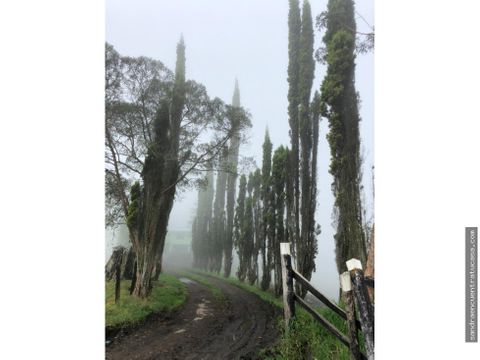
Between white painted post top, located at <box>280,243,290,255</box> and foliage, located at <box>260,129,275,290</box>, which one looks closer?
white painted post top, located at <box>280,243,290,255</box>

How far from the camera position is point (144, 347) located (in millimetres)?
3562

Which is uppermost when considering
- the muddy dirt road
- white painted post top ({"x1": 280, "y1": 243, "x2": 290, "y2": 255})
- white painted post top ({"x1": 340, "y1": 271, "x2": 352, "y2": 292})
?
white painted post top ({"x1": 280, "y1": 243, "x2": 290, "y2": 255})

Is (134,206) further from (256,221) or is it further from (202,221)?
(256,221)

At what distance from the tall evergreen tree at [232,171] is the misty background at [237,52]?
0.21 feet

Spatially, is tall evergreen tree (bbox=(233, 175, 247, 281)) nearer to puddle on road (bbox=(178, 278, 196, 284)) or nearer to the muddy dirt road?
the muddy dirt road

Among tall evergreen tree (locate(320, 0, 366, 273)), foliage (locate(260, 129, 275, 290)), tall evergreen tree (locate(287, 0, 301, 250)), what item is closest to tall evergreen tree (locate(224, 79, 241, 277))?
foliage (locate(260, 129, 275, 290))

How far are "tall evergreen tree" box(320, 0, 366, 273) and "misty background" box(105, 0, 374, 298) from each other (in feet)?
0.21

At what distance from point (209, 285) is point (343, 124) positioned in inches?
70.3

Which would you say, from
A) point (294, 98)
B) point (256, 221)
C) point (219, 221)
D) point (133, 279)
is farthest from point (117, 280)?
point (294, 98)

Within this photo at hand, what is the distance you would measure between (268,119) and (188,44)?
1010 mm

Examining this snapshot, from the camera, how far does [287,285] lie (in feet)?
11.6

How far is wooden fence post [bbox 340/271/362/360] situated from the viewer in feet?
9.62
